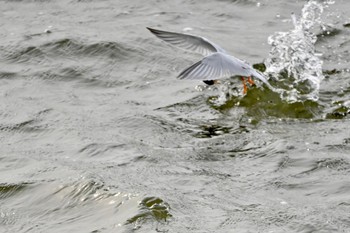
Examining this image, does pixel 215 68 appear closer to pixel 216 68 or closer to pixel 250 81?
pixel 216 68

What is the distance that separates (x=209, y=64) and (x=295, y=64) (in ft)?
5.20

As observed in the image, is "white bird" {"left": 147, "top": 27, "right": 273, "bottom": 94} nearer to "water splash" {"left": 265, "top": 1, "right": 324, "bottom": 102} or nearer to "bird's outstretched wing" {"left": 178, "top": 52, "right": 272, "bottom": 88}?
"bird's outstretched wing" {"left": 178, "top": 52, "right": 272, "bottom": 88}

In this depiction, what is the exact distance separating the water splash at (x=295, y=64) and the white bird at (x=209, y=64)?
0.33 m

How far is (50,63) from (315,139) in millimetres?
3927

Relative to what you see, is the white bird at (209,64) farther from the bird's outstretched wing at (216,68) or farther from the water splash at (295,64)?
the water splash at (295,64)

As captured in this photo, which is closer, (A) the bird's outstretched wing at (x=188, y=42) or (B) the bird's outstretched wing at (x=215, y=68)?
(B) the bird's outstretched wing at (x=215, y=68)

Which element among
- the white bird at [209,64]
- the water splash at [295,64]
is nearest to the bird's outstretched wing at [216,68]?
the white bird at [209,64]

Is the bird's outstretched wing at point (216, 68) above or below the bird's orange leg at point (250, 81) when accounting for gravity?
above

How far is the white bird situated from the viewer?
6910 millimetres

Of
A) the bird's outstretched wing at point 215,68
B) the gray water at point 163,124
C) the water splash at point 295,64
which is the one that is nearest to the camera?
the gray water at point 163,124

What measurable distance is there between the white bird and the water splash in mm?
326

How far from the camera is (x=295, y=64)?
831 centimetres

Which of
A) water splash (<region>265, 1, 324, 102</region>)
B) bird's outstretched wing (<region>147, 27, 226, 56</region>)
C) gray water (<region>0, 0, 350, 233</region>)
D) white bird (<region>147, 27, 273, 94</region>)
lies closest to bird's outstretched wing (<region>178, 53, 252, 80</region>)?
white bird (<region>147, 27, 273, 94</region>)

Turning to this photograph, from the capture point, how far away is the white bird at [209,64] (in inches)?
272
